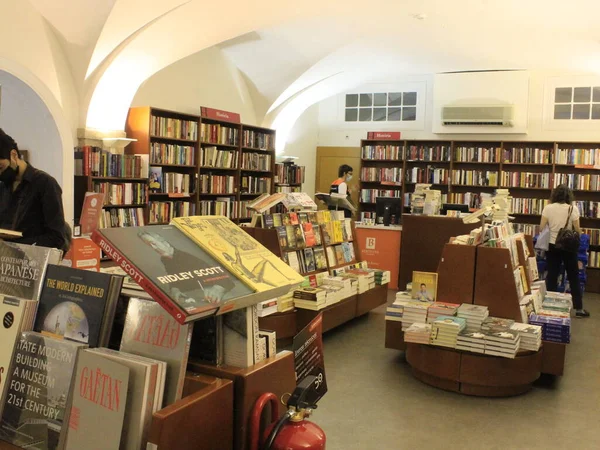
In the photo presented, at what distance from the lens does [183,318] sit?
142cm

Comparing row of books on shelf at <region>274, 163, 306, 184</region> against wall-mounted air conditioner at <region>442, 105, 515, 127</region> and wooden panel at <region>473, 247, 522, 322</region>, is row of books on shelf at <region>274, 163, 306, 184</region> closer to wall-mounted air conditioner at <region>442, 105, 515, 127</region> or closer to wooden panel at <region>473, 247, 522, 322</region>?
wall-mounted air conditioner at <region>442, 105, 515, 127</region>

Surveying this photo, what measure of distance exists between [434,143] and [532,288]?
5.68 meters

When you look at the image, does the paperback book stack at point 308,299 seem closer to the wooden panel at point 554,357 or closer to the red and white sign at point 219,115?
the wooden panel at point 554,357

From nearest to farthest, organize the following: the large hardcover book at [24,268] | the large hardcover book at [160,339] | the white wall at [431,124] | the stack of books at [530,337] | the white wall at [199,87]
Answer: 1. the large hardcover book at [160,339]
2. the large hardcover book at [24,268]
3. the stack of books at [530,337]
4. the white wall at [199,87]
5. the white wall at [431,124]

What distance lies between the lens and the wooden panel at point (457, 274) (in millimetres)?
4750

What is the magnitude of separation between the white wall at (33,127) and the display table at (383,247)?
406cm

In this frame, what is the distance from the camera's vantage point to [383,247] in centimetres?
817

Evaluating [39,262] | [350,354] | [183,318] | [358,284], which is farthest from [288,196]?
[183,318]

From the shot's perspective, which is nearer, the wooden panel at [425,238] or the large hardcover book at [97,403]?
the large hardcover book at [97,403]

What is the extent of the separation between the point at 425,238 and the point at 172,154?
349 centimetres

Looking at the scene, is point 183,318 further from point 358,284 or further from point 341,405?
point 358,284

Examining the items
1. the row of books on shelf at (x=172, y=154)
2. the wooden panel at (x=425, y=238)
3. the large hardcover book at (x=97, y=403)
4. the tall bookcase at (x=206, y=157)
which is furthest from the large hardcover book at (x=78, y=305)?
the wooden panel at (x=425, y=238)

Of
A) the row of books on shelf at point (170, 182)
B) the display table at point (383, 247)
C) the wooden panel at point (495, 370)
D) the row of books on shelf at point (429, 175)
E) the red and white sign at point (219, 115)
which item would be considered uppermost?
→ the red and white sign at point (219, 115)

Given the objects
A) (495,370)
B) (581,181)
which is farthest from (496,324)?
(581,181)
